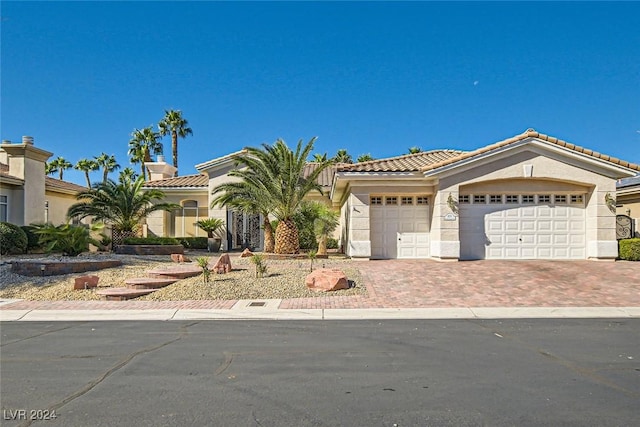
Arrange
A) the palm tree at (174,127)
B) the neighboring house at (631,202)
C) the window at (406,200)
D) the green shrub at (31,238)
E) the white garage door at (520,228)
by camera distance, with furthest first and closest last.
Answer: the palm tree at (174,127) < the neighboring house at (631,202) < the green shrub at (31,238) < the window at (406,200) < the white garage door at (520,228)

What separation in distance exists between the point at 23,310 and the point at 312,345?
25.2ft

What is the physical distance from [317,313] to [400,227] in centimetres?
918

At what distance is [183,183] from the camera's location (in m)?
26.9

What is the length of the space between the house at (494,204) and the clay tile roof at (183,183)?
11.0 m

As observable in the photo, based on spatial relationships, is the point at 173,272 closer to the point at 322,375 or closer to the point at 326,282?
the point at 326,282

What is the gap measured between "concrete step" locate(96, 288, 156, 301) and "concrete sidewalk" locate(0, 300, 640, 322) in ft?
4.23

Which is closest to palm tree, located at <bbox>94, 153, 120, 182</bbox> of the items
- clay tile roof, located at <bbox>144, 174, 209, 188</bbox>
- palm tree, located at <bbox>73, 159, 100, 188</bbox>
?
palm tree, located at <bbox>73, 159, 100, 188</bbox>

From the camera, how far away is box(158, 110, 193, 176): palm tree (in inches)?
1864

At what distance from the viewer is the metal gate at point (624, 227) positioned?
69.4 ft

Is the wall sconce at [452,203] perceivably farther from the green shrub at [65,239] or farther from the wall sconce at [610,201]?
the green shrub at [65,239]

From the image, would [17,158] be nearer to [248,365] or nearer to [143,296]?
[143,296]

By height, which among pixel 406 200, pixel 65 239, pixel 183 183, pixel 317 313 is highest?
pixel 183 183

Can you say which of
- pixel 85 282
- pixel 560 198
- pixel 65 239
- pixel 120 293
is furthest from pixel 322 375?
pixel 560 198

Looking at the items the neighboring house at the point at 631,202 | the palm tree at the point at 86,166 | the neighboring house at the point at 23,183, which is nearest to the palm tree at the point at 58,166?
the palm tree at the point at 86,166
